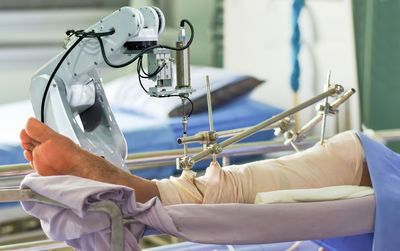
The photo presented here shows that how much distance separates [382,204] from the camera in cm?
126

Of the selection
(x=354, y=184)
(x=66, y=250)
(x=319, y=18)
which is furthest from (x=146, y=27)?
(x=319, y=18)

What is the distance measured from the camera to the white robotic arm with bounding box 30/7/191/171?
117 centimetres

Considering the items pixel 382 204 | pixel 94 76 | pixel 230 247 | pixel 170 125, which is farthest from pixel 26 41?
pixel 382 204

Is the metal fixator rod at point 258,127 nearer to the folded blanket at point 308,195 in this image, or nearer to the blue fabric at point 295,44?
the folded blanket at point 308,195

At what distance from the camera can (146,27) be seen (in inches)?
47.2

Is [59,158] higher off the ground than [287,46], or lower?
lower

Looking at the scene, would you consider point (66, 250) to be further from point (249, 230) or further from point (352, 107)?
point (352, 107)

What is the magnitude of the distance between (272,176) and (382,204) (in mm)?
276

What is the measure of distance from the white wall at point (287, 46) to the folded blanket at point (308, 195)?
52.3 inches

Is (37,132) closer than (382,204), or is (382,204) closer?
(37,132)

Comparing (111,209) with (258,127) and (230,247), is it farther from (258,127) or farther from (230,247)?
(230,247)

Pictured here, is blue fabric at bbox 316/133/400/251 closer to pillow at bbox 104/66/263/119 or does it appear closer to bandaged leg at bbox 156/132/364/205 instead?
bandaged leg at bbox 156/132/364/205

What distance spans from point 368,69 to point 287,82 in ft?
1.56

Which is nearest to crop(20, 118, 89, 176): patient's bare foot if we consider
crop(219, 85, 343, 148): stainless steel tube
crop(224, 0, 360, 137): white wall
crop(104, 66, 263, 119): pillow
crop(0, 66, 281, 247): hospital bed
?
crop(219, 85, 343, 148): stainless steel tube
